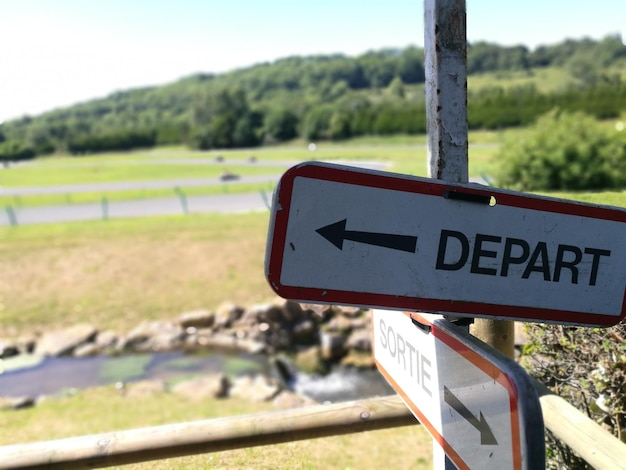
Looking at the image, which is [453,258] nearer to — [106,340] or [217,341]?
[217,341]

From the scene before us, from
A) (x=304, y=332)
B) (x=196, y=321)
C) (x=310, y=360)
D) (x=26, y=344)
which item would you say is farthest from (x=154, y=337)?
(x=310, y=360)

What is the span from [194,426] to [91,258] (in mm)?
12641

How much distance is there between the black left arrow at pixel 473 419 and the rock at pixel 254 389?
6.16 meters

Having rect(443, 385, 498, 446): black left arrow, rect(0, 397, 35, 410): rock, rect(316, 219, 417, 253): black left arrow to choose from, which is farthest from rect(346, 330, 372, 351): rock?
rect(316, 219, 417, 253): black left arrow

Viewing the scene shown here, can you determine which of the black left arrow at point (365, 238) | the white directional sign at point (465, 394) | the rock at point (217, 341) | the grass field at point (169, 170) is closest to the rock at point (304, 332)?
the rock at point (217, 341)

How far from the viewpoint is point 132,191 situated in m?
27.1

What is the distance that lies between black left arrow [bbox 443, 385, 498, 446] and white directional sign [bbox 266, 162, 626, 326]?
210 mm

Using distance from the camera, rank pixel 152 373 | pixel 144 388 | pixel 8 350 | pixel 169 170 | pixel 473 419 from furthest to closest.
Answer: pixel 169 170 < pixel 8 350 < pixel 152 373 < pixel 144 388 < pixel 473 419

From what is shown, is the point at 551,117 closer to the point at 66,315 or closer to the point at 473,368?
the point at 66,315

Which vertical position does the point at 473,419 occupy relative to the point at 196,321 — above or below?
above

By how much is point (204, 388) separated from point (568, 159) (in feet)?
36.8

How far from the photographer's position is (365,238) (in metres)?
1.28

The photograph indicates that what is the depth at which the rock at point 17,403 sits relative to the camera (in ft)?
24.5

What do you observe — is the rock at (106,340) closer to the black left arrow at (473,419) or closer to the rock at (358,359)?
the rock at (358,359)
